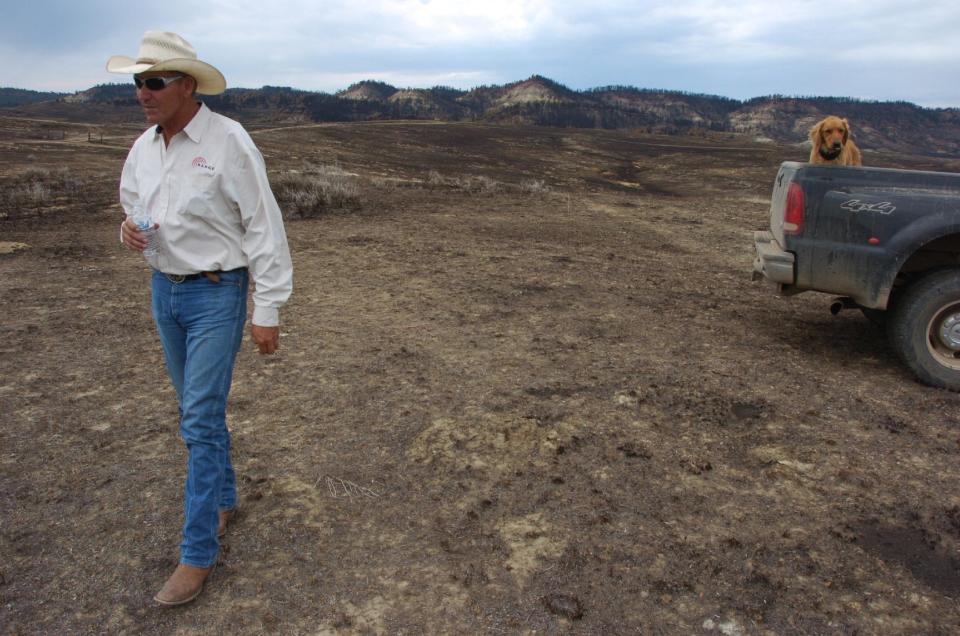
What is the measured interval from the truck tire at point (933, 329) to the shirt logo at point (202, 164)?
4.49 meters

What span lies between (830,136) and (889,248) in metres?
2.21

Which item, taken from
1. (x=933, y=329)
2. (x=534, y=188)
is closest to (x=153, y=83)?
(x=933, y=329)

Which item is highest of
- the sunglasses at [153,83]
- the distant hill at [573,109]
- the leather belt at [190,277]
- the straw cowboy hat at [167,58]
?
the distant hill at [573,109]

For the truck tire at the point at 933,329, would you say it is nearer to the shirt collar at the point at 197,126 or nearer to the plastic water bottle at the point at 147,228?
the shirt collar at the point at 197,126

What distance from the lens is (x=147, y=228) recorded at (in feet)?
7.66

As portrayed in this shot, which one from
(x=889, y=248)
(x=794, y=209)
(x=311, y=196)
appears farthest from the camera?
(x=311, y=196)

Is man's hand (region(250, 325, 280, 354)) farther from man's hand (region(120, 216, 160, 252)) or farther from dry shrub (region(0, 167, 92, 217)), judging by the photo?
dry shrub (region(0, 167, 92, 217))

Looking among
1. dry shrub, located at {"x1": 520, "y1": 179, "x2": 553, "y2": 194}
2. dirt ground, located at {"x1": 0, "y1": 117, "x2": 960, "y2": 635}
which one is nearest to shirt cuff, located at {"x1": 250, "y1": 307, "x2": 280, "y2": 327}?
dirt ground, located at {"x1": 0, "y1": 117, "x2": 960, "y2": 635}

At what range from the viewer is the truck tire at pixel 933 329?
14.4 feet

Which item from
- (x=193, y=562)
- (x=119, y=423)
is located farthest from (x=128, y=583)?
(x=119, y=423)

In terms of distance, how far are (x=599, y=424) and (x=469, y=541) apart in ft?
4.40

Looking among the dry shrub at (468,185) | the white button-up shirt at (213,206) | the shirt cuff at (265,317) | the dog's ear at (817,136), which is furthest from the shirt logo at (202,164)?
the dry shrub at (468,185)

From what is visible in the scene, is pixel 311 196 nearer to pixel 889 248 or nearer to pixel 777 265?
pixel 777 265

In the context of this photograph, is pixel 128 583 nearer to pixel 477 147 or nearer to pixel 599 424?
pixel 599 424
